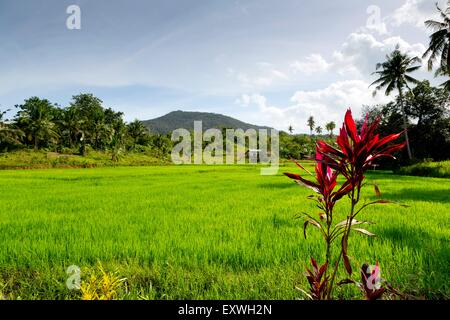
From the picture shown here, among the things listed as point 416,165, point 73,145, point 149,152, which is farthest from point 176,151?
point 416,165

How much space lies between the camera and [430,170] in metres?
23.2

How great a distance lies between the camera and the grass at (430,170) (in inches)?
855

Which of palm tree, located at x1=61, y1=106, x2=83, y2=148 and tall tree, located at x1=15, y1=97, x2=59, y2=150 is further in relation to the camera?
palm tree, located at x1=61, y1=106, x2=83, y2=148

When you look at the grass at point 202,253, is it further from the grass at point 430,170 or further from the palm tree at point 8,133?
the palm tree at point 8,133

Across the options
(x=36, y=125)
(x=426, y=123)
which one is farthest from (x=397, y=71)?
(x=36, y=125)

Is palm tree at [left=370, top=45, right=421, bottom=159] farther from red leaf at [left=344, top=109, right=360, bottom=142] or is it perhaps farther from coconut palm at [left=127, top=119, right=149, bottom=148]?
coconut palm at [left=127, top=119, right=149, bottom=148]

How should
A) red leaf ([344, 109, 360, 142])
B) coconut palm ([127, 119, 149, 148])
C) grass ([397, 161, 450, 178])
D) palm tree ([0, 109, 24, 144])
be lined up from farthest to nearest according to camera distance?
coconut palm ([127, 119, 149, 148]), palm tree ([0, 109, 24, 144]), grass ([397, 161, 450, 178]), red leaf ([344, 109, 360, 142])

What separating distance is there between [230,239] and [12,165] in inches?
1762

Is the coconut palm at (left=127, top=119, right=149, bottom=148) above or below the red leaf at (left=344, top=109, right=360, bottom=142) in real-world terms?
above

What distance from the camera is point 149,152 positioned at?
6662 centimetres

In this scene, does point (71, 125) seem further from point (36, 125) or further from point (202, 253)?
point (202, 253)

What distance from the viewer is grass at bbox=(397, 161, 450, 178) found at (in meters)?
21.7

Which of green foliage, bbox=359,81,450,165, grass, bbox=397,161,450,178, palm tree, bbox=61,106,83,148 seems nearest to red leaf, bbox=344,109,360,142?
grass, bbox=397,161,450,178

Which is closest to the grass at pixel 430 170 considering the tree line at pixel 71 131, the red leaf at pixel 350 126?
the red leaf at pixel 350 126
